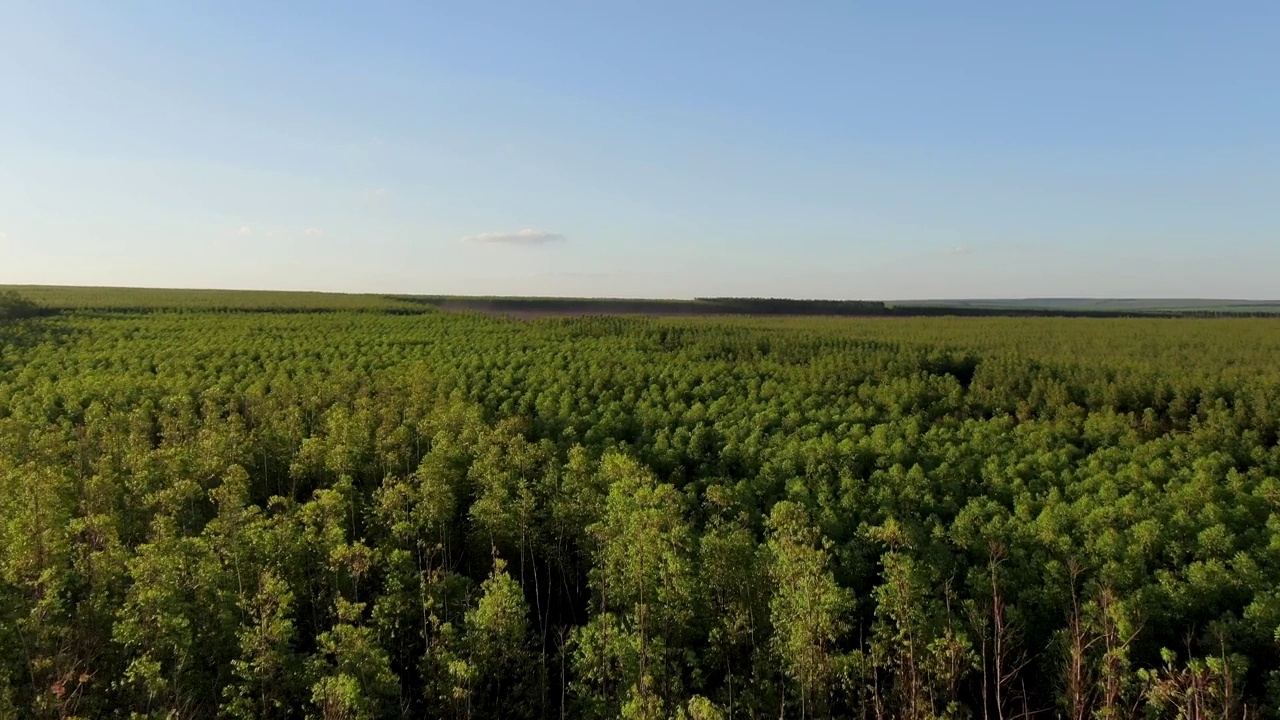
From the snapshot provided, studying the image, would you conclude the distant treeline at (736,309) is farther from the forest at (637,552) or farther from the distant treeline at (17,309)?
the forest at (637,552)

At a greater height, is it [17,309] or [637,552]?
[17,309]

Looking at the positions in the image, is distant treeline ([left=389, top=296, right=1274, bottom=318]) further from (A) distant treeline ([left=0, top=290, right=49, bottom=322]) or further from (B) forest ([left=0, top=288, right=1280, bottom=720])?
(B) forest ([left=0, top=288, right=1280, bottom=720])

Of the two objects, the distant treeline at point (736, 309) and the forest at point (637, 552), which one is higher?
the distant treeline at point (736, 309)

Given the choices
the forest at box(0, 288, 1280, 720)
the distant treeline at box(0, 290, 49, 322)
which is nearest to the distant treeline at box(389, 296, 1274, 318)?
the distant treeline at box(0, 290, 49, 322)

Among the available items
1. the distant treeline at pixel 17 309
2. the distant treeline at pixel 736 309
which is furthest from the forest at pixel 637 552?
the distant treeline at pixel 736 309

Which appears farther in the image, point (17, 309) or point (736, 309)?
point (736, 309)

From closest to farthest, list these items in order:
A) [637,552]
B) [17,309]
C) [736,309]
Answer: [637,552], [17,309], [736,309]

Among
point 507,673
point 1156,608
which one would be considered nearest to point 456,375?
point 507,673

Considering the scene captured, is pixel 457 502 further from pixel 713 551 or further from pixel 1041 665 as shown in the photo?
pixel 1041 665
